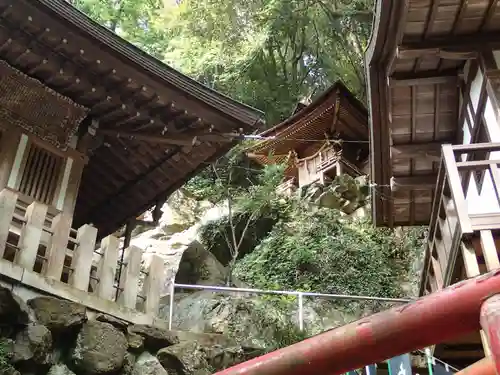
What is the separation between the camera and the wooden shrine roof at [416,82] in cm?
746

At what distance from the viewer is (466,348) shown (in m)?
8.12

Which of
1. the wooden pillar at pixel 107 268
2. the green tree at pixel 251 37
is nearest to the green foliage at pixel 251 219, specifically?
the green tree at pixel 251 37

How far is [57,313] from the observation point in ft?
22.5

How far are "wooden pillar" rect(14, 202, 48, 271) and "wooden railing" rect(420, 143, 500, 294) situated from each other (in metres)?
5.14

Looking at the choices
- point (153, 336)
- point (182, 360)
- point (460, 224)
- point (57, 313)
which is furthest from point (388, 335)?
point (153, 336)

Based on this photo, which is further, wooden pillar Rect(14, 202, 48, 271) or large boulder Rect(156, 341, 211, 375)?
large boulder Rect(156, 341, 211, 375)

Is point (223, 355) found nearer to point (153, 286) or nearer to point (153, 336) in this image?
point (153, 336)

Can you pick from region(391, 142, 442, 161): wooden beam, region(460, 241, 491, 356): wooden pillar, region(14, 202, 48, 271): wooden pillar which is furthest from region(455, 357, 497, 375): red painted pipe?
region(391, 142, 442, 161): wooden beam

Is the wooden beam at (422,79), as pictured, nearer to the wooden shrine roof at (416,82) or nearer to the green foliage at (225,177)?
the wooden shrine roof at (416,82)

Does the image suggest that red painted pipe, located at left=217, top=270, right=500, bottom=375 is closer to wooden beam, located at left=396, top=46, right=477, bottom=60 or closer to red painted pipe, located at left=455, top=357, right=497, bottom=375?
red painted pipe, located at left=455, top=357, right=497, bottom=375

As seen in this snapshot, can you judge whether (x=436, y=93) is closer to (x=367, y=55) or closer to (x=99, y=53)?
(x=367, y=55)

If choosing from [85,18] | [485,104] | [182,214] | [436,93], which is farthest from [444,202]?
[182,214]

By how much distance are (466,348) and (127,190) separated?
6811mm

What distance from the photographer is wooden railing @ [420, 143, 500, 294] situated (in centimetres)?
585
